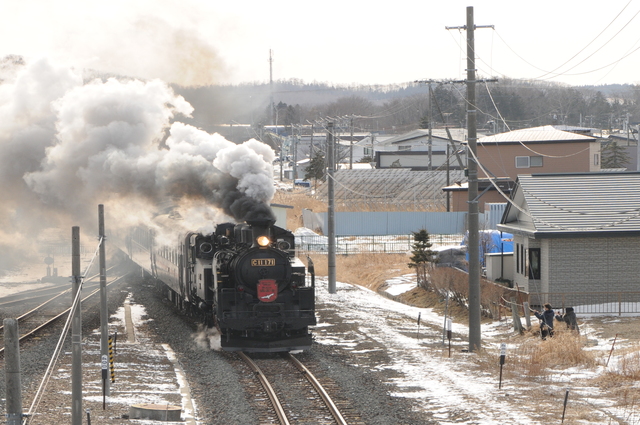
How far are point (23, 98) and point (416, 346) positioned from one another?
21.4 meters

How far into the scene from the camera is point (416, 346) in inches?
839

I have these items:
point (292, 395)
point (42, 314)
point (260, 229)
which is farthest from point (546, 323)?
point (42, 314)

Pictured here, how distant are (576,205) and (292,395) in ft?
50.7

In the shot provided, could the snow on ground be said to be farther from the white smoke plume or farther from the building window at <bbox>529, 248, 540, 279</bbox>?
the white smoke plume

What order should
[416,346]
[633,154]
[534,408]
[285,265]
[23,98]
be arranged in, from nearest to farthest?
[534,408]
[285,265]
[416,346]
[23,98]
[633,154]

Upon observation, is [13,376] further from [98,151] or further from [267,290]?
[98,151]

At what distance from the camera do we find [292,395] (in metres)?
15.6

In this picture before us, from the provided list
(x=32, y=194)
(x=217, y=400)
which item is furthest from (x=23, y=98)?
(x=217, y=400)

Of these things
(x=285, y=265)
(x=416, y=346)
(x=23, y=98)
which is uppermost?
(x=23, y=98)

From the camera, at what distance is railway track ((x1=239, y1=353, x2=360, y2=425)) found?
13.9m

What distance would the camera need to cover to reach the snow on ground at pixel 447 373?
14125 millimetres

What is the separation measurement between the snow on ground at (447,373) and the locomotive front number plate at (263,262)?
323cm

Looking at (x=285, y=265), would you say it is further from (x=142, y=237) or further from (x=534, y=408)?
(x=142, y=237)

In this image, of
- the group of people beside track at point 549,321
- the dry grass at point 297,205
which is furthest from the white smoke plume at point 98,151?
the dry grass at point 297,205
